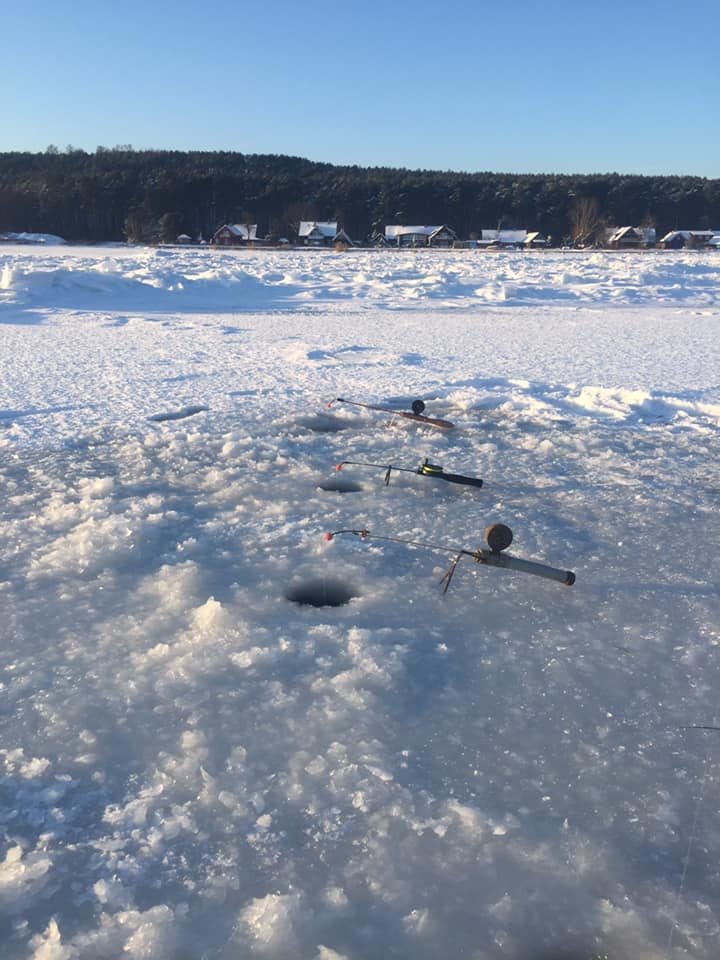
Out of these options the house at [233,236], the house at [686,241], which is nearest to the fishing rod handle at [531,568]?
the house at [233,236]

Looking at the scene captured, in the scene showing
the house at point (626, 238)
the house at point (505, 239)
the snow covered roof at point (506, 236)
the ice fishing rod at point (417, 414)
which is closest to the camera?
the ice fishing rod at point (417, 414)

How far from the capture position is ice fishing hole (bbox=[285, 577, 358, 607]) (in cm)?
341

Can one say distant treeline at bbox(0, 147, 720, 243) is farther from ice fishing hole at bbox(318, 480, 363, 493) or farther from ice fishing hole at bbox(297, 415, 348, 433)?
ice fishing hole at bbox(318, 480, 363, 493)

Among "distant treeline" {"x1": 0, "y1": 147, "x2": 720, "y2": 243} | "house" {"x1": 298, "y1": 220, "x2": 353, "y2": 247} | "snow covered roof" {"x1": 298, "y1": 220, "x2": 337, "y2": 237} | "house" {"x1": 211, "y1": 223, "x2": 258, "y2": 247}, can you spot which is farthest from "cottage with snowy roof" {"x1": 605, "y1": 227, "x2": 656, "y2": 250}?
"house" {"x1": 211, "y1": 223, "x2": 258, "y2": 247}

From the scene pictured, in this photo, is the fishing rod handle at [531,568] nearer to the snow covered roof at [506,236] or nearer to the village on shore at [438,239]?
the village on shore at [438,239]

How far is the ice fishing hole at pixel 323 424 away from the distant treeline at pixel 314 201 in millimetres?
64693

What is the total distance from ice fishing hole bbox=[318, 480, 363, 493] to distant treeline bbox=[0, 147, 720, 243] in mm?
66412

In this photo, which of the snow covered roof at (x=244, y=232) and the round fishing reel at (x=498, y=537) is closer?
the round fishing reel at (x=498, y=537)

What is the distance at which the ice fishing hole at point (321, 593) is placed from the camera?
3412 mm

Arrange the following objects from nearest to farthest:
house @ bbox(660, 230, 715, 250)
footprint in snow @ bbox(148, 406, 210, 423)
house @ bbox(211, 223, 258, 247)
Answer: footprint in snow @ bbox(148, 406, 210, 423)
house @ bbox(660, 230, 715, 250)
house @ bbox(211, 223, 258, 247)

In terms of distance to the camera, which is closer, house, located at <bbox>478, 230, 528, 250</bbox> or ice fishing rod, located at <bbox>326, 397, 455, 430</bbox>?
ice fishing rod, located at <bbox>326, 397, 455, 430</bbox>

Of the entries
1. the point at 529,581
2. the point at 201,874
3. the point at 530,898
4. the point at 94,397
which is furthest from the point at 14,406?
the point at 530,898

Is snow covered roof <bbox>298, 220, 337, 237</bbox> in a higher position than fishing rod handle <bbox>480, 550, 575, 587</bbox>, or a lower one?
higher

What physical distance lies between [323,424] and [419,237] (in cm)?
6551
